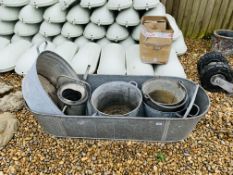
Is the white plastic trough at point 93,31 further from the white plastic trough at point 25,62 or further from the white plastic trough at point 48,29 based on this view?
the white plastic trough at point 25,62

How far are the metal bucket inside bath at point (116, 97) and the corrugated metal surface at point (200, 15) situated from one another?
6.30 feet

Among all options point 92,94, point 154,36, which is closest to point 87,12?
point 154,36

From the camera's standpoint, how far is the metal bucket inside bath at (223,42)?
3494 millimetres

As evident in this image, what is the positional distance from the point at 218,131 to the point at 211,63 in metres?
0.88

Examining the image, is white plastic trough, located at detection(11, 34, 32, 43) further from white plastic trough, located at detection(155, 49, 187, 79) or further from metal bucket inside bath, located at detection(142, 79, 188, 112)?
metal bucket inside bath, located at detection(142, 79, 188, 112)

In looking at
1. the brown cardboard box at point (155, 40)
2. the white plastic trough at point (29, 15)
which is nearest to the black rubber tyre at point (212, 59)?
the brown cardboard box at point (155, 40)

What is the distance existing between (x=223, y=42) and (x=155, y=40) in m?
1.29

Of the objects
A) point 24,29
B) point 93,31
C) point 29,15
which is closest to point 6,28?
point 24,29

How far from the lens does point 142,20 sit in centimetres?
301

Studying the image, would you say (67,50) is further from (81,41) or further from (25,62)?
(25,62)

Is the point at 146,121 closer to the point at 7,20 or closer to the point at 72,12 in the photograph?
the point at 72,12

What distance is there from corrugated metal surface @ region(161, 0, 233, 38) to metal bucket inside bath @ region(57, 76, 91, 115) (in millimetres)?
2125

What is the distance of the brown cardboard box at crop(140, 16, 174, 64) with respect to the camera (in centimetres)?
278

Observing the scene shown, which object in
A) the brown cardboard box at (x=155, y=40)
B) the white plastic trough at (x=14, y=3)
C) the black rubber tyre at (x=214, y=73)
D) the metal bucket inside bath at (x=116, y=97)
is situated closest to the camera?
the metal bucket inside bath at (x=116, y=97)
